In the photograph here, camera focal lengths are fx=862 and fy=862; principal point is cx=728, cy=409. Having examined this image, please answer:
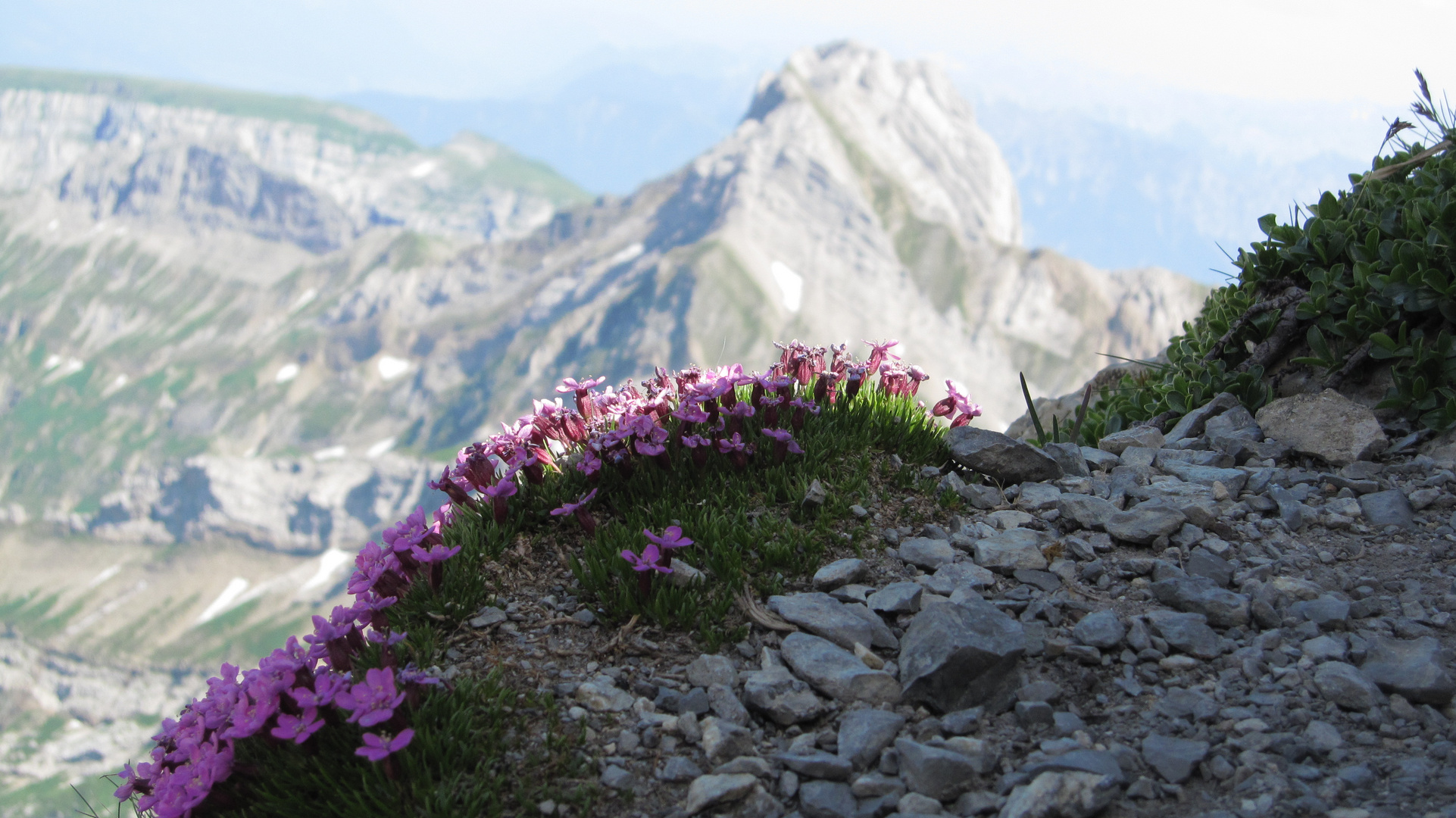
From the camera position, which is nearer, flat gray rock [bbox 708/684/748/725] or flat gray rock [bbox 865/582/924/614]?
flat gray rock [bbox 708/684/748/725]

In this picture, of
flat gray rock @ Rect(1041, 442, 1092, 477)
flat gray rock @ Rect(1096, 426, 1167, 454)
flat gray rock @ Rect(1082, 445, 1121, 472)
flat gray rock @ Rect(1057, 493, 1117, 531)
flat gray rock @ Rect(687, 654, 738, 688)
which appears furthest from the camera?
flat gray rock @ Rect(1096, 426, 1167, 454)

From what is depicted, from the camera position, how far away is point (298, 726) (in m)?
3.32

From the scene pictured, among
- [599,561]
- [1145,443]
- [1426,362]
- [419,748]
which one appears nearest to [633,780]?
[419,748]

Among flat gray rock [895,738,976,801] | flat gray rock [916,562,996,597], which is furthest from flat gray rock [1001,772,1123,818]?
flat gray rock [916,562,996,597]

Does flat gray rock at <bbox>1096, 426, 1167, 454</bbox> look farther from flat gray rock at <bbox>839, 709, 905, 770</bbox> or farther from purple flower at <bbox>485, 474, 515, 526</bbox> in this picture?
purple flower at <bbox>485, 474, 515, 526</bbox>

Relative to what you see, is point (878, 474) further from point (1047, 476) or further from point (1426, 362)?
point (1426, 362)

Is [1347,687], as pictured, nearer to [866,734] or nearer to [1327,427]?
[866,734]

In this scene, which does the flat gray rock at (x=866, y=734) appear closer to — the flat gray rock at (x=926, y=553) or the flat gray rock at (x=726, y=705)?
the flat gray rock at (x=726, y=705)

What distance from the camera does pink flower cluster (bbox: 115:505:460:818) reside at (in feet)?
10.8

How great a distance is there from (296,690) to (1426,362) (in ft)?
22.3

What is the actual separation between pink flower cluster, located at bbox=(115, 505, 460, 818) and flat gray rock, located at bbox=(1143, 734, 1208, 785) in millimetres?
2696

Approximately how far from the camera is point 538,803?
10.5 ft

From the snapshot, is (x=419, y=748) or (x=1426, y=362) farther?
(x=1426, y=362)

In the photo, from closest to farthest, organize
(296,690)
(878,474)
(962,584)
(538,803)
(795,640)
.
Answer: (538,803)
(296,690)
(795,640)
(962,584)
(878,474)
